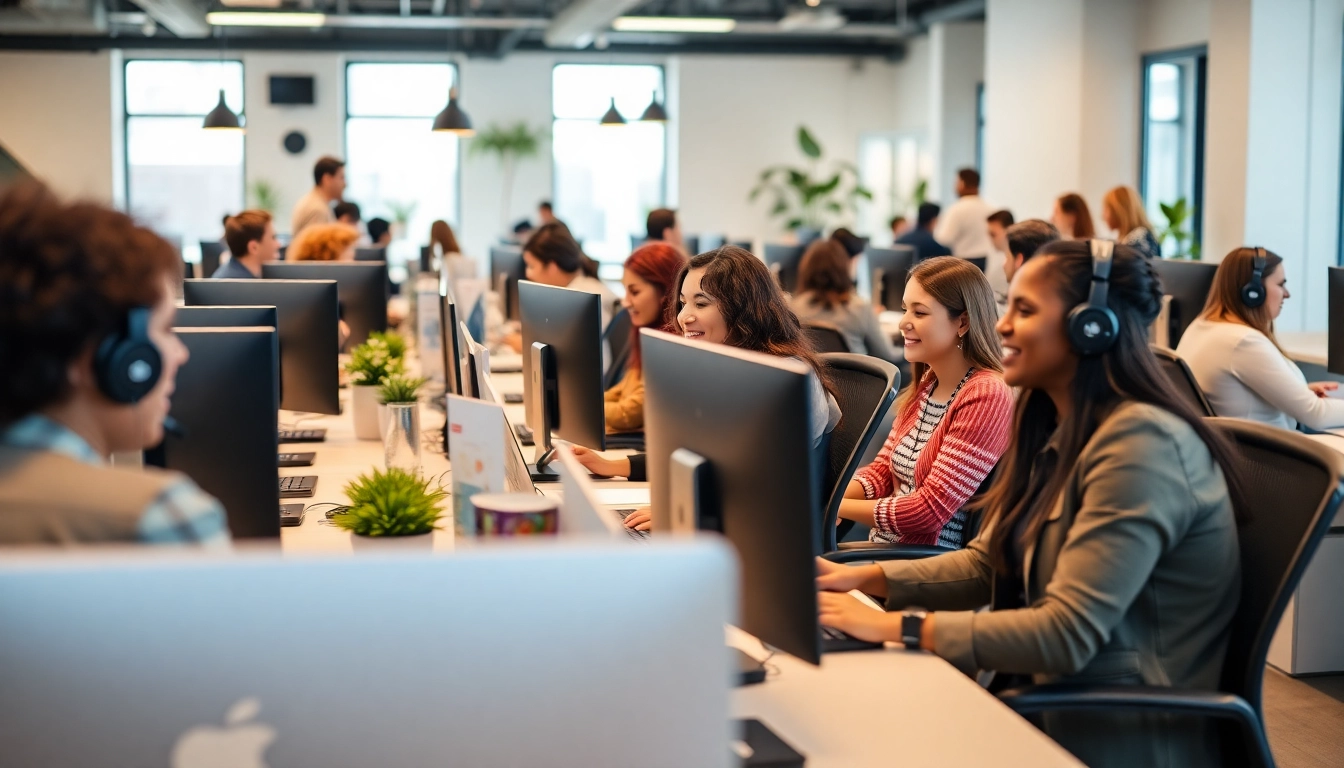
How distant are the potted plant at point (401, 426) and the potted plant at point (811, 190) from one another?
10882 mm

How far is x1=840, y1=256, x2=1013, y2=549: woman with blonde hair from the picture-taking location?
2.58 m

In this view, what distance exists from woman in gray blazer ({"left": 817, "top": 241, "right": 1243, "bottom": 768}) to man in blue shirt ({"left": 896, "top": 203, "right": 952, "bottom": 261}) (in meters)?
7.92

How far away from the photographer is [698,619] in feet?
2.82

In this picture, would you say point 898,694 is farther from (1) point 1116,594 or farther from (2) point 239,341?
(2) point 239,341

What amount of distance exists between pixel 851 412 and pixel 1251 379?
1.51m

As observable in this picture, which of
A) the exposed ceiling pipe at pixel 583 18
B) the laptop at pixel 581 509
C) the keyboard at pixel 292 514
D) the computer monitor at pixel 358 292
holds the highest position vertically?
the exposed ceiling pipe at pixel 583 18

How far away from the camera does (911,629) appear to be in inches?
71.2

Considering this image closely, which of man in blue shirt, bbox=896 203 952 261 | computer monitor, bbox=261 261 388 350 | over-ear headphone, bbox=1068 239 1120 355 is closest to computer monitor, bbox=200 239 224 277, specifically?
computer monitor, bbox=261 261 388 350

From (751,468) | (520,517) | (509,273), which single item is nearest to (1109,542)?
(751,468)

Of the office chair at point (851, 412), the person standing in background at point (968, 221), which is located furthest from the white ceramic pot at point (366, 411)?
the person standing in background at point (968, 221)

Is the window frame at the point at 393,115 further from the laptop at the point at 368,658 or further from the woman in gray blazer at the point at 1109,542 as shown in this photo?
the laptop at the point at 368,658

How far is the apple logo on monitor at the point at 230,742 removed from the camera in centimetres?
83

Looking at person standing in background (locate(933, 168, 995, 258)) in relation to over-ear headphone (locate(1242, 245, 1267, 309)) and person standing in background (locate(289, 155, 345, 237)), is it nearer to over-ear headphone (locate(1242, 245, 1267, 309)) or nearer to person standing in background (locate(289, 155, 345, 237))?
person standing in background (locate(289, 155, 345, 237))

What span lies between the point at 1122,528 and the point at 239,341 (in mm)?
1276
